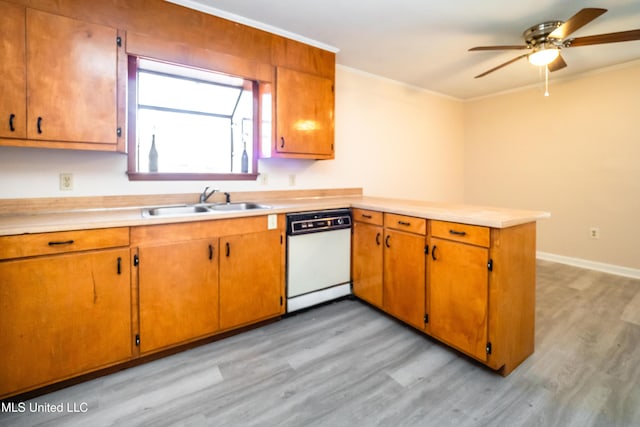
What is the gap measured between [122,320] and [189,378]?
0.51m

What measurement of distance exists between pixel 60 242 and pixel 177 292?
2.18 ft

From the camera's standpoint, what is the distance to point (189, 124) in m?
2.64

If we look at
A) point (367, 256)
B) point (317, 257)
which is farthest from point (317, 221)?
point (367, 256)

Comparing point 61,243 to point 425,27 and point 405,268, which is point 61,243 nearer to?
point 405,268

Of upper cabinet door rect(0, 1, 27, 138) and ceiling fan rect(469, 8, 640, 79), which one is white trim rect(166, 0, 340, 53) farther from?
ceiling fan rect(469, 8, 640, 79)

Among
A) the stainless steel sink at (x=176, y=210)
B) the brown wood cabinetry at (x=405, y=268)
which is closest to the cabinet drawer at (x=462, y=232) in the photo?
the brown wood cabinetry at (x=405, y=268)

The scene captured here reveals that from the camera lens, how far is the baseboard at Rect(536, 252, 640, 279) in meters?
3.46

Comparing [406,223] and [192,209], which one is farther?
[192,209]

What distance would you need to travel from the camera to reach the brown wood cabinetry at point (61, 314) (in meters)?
1.47

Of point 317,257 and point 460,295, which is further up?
point 317,257

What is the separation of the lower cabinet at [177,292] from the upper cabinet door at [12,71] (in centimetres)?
94

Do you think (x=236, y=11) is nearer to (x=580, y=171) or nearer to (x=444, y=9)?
(x=444, y=9)

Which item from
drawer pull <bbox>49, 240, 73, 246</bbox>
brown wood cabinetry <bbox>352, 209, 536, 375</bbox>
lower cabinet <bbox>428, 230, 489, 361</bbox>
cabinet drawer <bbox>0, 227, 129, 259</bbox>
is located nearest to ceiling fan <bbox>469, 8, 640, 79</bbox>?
brown wood cabinetry <bbox>352, 209, 536, 375</bbox>

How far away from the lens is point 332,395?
1620 mm
